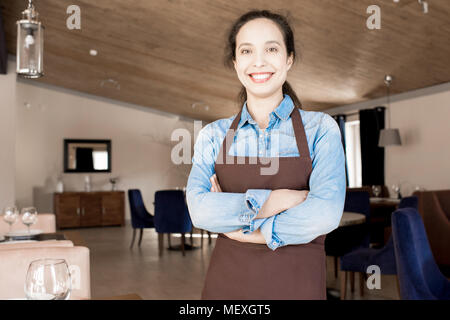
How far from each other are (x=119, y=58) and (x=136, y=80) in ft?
4.02

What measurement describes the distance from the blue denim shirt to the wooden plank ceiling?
3.47 metres

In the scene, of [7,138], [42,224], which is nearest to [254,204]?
[42,224]

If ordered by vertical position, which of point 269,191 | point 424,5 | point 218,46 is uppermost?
point 218,46

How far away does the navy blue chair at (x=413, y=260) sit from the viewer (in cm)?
215

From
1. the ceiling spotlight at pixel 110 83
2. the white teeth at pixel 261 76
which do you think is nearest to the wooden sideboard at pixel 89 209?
the ceiling spotlight at pixel 110 83

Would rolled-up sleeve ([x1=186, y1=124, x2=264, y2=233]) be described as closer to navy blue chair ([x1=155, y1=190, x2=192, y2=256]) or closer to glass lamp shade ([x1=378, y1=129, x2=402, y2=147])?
navy blue chair ([x1=155, y1=190, x2=192, y2=256])

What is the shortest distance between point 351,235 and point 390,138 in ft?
9.31

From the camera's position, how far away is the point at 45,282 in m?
1.07

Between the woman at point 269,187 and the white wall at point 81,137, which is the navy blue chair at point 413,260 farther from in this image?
the white wall at point 81,137

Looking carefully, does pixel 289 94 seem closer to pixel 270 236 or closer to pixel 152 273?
pixel 270 236

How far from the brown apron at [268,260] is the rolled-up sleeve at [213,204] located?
7cm
